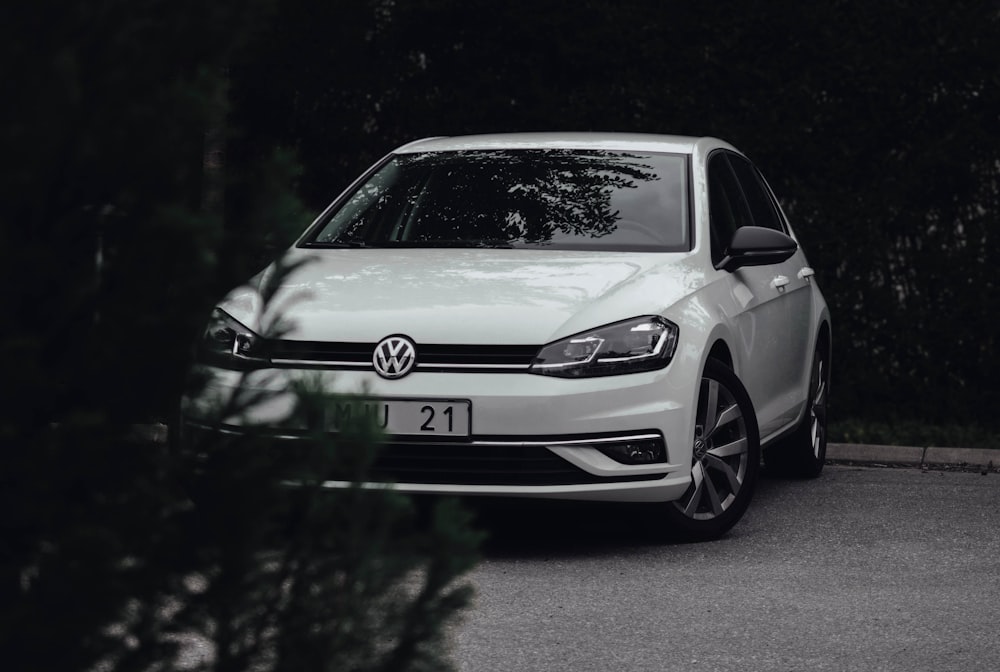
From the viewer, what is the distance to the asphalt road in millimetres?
4684

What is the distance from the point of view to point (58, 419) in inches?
71.6

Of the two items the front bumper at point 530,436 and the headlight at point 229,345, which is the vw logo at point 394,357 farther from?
the headlight at point 229,345

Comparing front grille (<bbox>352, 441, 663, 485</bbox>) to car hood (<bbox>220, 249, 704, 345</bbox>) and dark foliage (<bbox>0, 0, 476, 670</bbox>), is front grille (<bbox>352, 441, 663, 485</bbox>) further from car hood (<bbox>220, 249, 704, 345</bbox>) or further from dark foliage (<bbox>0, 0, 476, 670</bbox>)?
dark foliage (<bbox>0, 0, 476, 670</bbox>)

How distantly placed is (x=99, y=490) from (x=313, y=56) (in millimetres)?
8713

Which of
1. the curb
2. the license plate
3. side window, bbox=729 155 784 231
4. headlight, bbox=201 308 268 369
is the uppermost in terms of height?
headlight, bbox=201 308 268 369

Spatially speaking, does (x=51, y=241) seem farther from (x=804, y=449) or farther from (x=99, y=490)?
(x=804, y=449)

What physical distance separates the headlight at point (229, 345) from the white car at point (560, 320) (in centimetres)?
302

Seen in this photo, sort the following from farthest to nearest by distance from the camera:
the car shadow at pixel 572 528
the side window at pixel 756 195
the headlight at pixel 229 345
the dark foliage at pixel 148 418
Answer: the side window at pixel 756 195 < the car shadow at pixel 572 528 < the headlight at pixel 229 345 < the dark foliage at pixel 148 418

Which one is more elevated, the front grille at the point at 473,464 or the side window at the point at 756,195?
the side window at the point at 756,195

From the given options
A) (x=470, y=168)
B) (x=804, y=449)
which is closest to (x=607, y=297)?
(x=470, y=168)

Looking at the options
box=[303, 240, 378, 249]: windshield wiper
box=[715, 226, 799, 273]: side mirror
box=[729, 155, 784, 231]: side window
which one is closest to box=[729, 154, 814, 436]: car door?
box=[729, 155, 784, 231]: side window

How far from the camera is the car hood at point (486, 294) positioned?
A: 19.1ft

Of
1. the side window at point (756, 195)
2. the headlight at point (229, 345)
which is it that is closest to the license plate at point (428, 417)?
the side window at point (756, 195)

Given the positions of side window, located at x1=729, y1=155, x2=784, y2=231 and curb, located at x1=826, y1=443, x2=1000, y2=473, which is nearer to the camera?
side window, located at x1=729, y1=155, x2=784, y2=231
